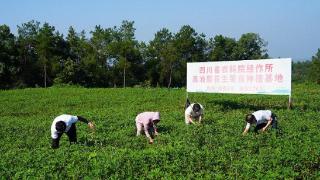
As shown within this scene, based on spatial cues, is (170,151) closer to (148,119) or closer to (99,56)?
(148,119)

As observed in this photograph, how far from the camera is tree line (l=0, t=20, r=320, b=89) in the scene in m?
51.5

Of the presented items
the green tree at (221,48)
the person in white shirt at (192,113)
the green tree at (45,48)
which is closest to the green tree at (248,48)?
the green tree at (221,48)

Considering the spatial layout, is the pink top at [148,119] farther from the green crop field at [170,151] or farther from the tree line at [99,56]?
the tree line at [99,56]

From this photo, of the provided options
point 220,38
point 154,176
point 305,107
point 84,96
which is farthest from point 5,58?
point 154,176

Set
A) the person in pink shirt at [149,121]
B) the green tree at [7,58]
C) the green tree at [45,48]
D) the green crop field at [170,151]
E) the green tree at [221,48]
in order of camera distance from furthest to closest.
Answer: the green tree at [221,48] → the green tree at [45,48] → the green tree at [7,58] → the person in pink shirt at [149,121] → the green crop field at [170,151]

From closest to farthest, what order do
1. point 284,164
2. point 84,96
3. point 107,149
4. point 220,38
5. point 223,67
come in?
point 284,164, point 107,149, point 223,67, point 84,96, point 220,38

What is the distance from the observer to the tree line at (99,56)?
51.5m

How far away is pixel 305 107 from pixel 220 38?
43407mm

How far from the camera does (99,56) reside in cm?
5809

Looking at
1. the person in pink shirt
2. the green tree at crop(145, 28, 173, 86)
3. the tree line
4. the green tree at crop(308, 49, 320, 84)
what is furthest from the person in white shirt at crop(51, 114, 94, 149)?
the green tree at crop(308, 49, 320, 84)

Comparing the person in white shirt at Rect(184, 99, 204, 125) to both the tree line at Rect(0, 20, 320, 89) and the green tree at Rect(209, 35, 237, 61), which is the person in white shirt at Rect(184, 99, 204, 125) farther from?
the green tree at Rect(209, 35, 237, 61)

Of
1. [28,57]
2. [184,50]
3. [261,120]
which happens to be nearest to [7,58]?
[28,57]

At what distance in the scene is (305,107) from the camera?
77.9 ft

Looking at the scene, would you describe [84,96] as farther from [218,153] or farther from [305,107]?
[218,153]
